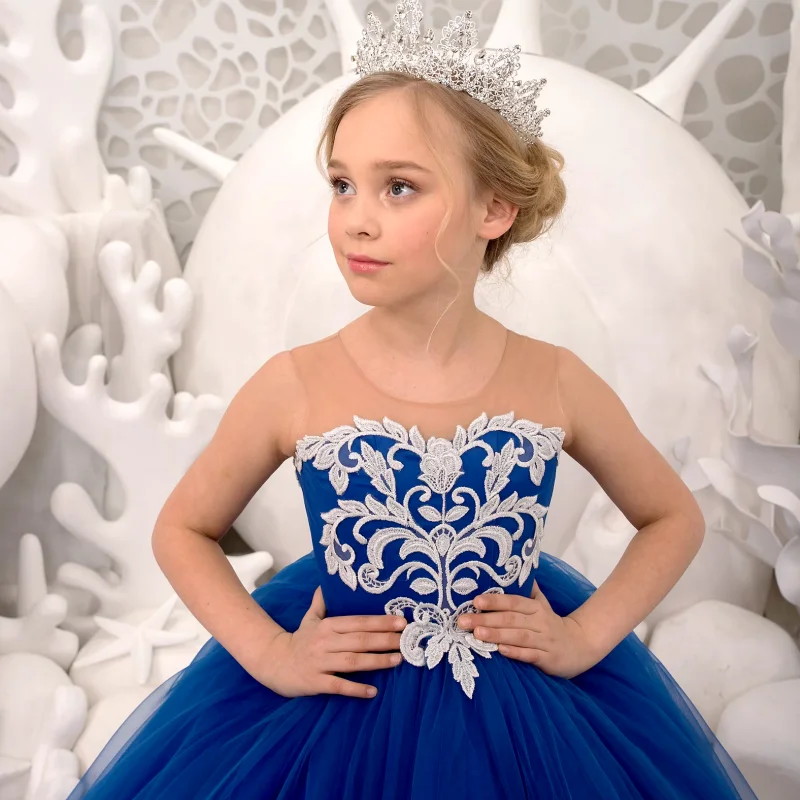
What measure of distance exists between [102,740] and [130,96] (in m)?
1.20

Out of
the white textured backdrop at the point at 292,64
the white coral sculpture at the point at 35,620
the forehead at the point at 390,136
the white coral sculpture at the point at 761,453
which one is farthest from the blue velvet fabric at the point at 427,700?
the white textured backdrop at the point at 292,64

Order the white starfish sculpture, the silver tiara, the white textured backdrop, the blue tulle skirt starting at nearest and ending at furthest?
the blue tulle skirt → the silver tiara → the white starfish sculpture → the white textured backdrop

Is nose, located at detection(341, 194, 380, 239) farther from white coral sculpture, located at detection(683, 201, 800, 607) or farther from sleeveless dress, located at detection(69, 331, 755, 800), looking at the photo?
white coral sculpture, located at detection(683, 201, 800, 607)

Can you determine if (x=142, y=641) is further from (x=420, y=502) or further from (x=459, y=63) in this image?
(x=459, y=63)

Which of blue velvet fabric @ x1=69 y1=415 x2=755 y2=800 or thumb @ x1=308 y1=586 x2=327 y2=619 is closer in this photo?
blue velvet fabric @ x1=69 y1=415 x2=755 y2=800

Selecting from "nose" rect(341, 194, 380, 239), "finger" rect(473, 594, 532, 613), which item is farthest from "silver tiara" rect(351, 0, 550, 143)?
"finger" rect(473, 594, 532, 613)

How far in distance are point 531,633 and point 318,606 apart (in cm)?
23

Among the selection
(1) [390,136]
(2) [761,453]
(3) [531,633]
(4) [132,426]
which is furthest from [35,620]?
(2) [761,453]

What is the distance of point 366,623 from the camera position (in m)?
0.84

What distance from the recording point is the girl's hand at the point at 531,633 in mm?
846

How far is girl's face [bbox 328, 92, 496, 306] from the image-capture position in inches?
32.3

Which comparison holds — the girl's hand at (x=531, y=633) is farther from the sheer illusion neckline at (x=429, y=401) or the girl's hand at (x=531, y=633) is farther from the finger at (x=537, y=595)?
the sheer illusion neckline at (x=429, y=401)

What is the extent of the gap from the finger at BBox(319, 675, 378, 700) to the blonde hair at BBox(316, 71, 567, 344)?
1.31 feet

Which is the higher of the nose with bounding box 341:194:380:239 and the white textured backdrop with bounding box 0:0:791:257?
the white textured backdrop with bounding box 0:0:791:257
